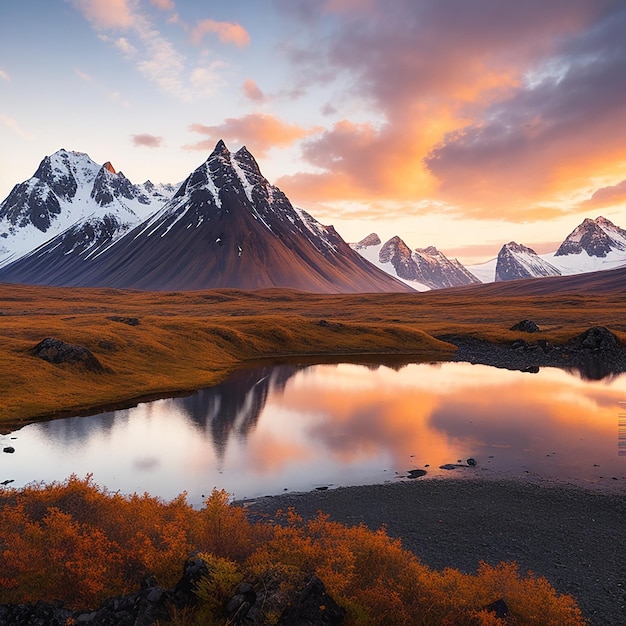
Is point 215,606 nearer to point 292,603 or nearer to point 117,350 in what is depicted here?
point 292,603

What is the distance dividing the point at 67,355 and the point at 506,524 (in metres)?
57.1

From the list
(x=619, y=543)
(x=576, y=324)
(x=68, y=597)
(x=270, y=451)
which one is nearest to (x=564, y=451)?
(x=619, y=543)

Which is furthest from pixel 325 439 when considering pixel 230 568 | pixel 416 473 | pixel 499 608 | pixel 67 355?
pixel 67 355

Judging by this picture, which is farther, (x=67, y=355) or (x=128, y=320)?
(x=128, y=320)

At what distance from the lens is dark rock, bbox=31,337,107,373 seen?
62531mm

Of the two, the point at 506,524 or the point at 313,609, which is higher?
the point at 313,609

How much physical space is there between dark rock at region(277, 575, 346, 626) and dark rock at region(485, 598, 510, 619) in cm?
494

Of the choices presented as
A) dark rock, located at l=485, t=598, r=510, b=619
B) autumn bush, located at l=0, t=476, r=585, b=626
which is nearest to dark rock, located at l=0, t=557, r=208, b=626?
autumn bush, located at l=0, t=476, r=585, b=626

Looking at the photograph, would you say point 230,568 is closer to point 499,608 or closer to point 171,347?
point 499,608

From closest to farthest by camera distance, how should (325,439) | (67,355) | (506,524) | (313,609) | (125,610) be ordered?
(313,609) < (125,610) < (506,524) < (325,439) < (67,355)

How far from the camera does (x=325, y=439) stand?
144ft

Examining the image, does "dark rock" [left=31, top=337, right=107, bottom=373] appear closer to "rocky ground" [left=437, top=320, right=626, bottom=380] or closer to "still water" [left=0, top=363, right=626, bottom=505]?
"still water" [left=0, top=363, right=626, bottom=505]

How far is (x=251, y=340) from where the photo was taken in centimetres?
9912

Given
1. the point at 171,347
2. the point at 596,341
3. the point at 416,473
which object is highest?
the point at 171,347
